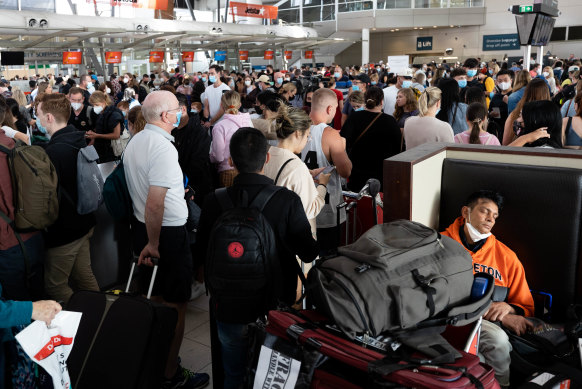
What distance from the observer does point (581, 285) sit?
2668 millimetres

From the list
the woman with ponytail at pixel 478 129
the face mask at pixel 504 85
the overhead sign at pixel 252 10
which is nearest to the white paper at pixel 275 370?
the woman with ponytail at pixel 478 129

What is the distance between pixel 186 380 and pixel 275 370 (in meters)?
1.63

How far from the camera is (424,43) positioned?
33.7 metres

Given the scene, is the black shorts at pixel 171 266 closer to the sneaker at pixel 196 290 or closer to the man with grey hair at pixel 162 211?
the man with grey hair at pixel 162 211

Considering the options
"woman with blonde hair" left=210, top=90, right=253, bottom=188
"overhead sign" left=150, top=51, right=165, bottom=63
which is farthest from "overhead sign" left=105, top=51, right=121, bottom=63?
"woman with blonde hair" left=210, top=90, right=253, bottom=188

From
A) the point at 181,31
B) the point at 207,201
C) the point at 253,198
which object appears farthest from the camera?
the point at 181,31

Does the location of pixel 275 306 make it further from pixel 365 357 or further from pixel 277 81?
pixel 277 81

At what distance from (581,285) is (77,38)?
16737 mm

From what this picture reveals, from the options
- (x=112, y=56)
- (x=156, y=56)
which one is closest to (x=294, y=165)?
(x=112, y=56)

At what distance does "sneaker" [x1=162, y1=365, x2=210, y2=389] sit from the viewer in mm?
3125

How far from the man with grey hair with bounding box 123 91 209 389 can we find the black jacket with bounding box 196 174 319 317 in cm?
64

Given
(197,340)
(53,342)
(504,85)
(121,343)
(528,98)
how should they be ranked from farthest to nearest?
(504,85)
(528,98)
(197,340)
(121,343)
(53,342)

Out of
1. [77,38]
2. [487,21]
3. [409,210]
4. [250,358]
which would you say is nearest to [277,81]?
[77,38]

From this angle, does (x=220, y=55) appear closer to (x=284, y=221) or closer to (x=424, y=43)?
(x=424, y=43)
